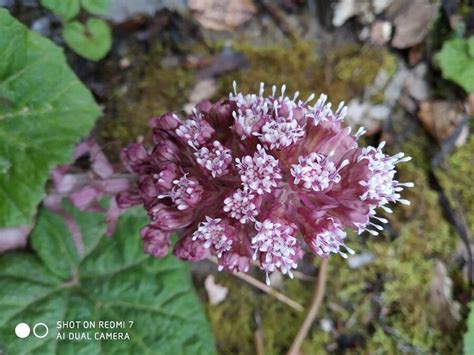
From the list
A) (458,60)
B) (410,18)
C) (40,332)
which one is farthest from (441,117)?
(40,332)

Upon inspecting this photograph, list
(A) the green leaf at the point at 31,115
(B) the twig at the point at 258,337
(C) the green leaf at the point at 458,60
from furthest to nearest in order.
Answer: (C) the green leaf at the point at 458,60 < (B) the twig at the point at 258,337 < (A) the green leaf at the point at 31,115

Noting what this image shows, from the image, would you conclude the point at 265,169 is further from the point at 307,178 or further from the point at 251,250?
the point at 251,250

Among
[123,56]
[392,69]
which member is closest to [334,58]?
[392,69]

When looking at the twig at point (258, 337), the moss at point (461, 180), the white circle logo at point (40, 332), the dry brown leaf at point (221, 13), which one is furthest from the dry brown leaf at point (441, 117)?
the white circle logo at point (40, 332)

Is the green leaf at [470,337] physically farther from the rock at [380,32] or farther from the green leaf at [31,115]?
the green leaf at [31,115]

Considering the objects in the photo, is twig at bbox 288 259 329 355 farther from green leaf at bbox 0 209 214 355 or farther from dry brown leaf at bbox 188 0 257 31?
dry brown leaf at bbox 188 0 257 31

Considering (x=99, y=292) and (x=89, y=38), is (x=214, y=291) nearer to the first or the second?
(x=99, y=292)
